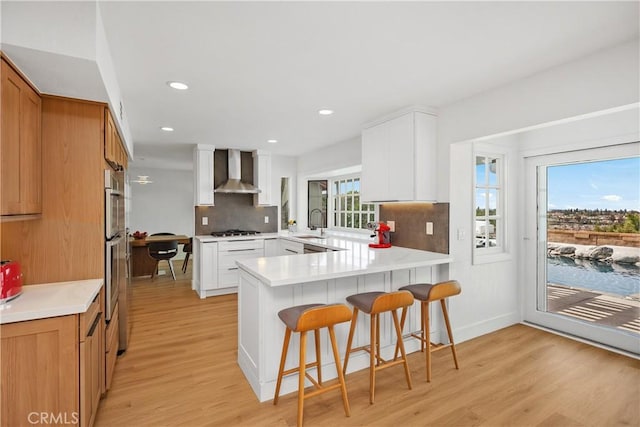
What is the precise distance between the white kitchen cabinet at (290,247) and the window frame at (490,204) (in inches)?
89.0

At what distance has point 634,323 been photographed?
284cm

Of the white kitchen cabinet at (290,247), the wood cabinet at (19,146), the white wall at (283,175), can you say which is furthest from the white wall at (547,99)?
the white wall at (283,175)

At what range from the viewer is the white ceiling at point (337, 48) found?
160 centimetres

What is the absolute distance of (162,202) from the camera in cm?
820

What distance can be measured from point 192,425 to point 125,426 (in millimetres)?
403

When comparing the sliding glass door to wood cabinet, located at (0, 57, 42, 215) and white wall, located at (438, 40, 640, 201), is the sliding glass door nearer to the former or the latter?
white wall, located at (438, 40, 640, 201)

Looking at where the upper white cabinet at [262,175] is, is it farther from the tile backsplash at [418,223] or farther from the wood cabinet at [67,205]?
the wood cabinet at [67,205]

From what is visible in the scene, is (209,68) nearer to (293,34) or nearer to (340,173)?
(293,34)

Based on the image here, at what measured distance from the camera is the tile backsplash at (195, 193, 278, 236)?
5.36 metres

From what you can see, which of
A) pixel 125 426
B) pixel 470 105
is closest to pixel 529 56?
pixel 470 105

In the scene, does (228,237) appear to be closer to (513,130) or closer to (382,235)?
(382,235)

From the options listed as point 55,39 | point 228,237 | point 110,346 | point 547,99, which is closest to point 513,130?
point 547,99

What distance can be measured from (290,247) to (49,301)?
336 cm

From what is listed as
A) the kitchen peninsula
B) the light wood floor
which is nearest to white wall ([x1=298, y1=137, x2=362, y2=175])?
the kitchen peninsula
